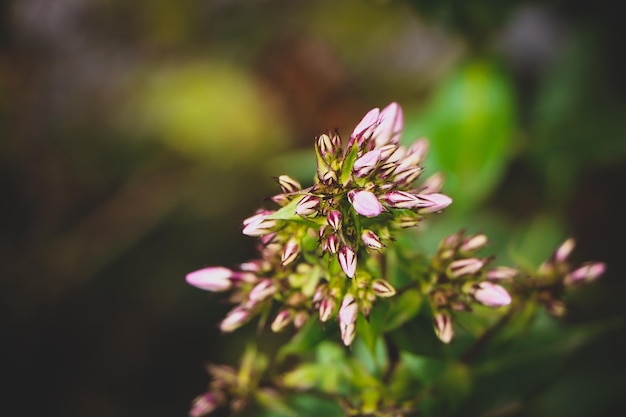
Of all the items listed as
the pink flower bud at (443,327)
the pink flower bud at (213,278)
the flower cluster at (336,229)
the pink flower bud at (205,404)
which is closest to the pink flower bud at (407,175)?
the flower cluster at (336,229)

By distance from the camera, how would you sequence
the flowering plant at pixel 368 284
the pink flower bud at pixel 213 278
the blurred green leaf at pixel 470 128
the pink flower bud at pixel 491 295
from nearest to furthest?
the flowering plant at pixel 368 284, the pink flower bud at pixel 491 295, the pink flower bud at pixel 213 278, the blurred green leaf at pixel 470 128

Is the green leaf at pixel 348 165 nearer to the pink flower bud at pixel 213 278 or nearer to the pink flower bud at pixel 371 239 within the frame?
the pink flower bud at pixel 371 239

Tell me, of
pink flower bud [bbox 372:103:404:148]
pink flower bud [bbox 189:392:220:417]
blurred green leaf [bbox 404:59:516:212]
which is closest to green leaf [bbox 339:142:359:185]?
pink flower bud [bbox 372:103:404:148]

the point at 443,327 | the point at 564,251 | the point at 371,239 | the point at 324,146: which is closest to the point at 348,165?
the point at 324,146

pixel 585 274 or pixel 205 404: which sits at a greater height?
pixel 585 274

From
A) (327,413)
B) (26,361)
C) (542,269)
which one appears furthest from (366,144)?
(26,361)

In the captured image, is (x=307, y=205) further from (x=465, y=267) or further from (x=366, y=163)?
(x=465, y=267)
